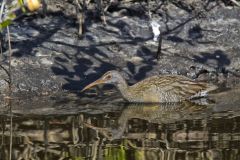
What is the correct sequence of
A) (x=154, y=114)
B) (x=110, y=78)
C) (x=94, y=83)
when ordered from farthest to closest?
(x=110, y=78) → (x=94, y=83) → (x=154, y=114)

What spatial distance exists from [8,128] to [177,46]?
496 cm

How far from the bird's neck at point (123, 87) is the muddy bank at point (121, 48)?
74 centimetres

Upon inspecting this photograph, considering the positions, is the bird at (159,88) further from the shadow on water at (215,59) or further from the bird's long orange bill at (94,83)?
the shadow on water at (215,59)

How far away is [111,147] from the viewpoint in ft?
30.6

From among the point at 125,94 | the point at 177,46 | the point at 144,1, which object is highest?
the point at 144,1

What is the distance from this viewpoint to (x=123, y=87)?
41.0ft

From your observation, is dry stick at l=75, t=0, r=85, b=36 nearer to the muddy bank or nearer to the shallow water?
the muddy bank

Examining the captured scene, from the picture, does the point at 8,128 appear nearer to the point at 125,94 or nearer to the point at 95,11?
the point at 125,94

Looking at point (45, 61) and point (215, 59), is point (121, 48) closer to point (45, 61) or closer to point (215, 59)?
point (45, 61)

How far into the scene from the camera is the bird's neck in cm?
1243

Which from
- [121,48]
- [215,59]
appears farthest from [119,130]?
[215,59]

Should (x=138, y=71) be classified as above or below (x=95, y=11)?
below

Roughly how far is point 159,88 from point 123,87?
574mm

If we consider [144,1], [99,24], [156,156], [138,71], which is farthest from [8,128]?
[144,1]
